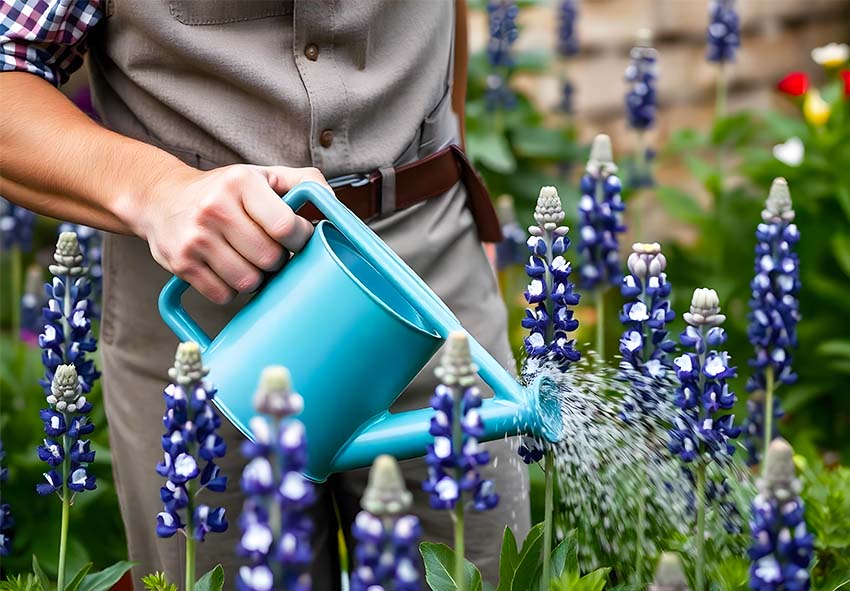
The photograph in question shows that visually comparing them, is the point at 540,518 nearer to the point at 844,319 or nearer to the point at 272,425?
the point at 272,425

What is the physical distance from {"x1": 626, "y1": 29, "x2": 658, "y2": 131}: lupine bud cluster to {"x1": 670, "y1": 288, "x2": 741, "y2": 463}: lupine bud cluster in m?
1.73

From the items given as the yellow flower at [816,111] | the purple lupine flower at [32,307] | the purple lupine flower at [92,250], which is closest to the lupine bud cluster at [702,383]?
the purple lupine flower at [92,250]

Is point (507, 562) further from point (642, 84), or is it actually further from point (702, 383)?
point (642, 84)

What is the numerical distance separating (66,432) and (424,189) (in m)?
0.60

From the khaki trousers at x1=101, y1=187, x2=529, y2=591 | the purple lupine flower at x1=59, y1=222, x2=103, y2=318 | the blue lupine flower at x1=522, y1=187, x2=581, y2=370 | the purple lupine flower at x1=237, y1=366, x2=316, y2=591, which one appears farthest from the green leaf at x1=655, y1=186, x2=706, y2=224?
the purple lupine flower at x1=237, y1=366, x2=316, y2=591

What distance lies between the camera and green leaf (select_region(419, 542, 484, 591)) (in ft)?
4.06

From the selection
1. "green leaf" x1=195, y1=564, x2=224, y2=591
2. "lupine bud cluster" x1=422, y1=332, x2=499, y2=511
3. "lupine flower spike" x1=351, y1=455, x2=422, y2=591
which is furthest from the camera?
"green leaf" x1=195, y1=564, x2=224, y2=591

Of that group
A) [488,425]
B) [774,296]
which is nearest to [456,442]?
[488,425]

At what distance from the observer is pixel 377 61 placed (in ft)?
5.20

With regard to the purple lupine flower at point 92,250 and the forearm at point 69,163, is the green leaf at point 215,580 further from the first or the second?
A: the purple lupine flower at point 92,250

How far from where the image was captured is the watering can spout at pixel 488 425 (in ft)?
3.76

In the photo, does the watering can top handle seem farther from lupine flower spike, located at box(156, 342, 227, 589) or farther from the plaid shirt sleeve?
the plaid shirt sleeve

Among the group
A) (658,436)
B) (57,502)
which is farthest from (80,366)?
(57,502)

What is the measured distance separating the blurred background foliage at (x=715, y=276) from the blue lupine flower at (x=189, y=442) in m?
0.60
